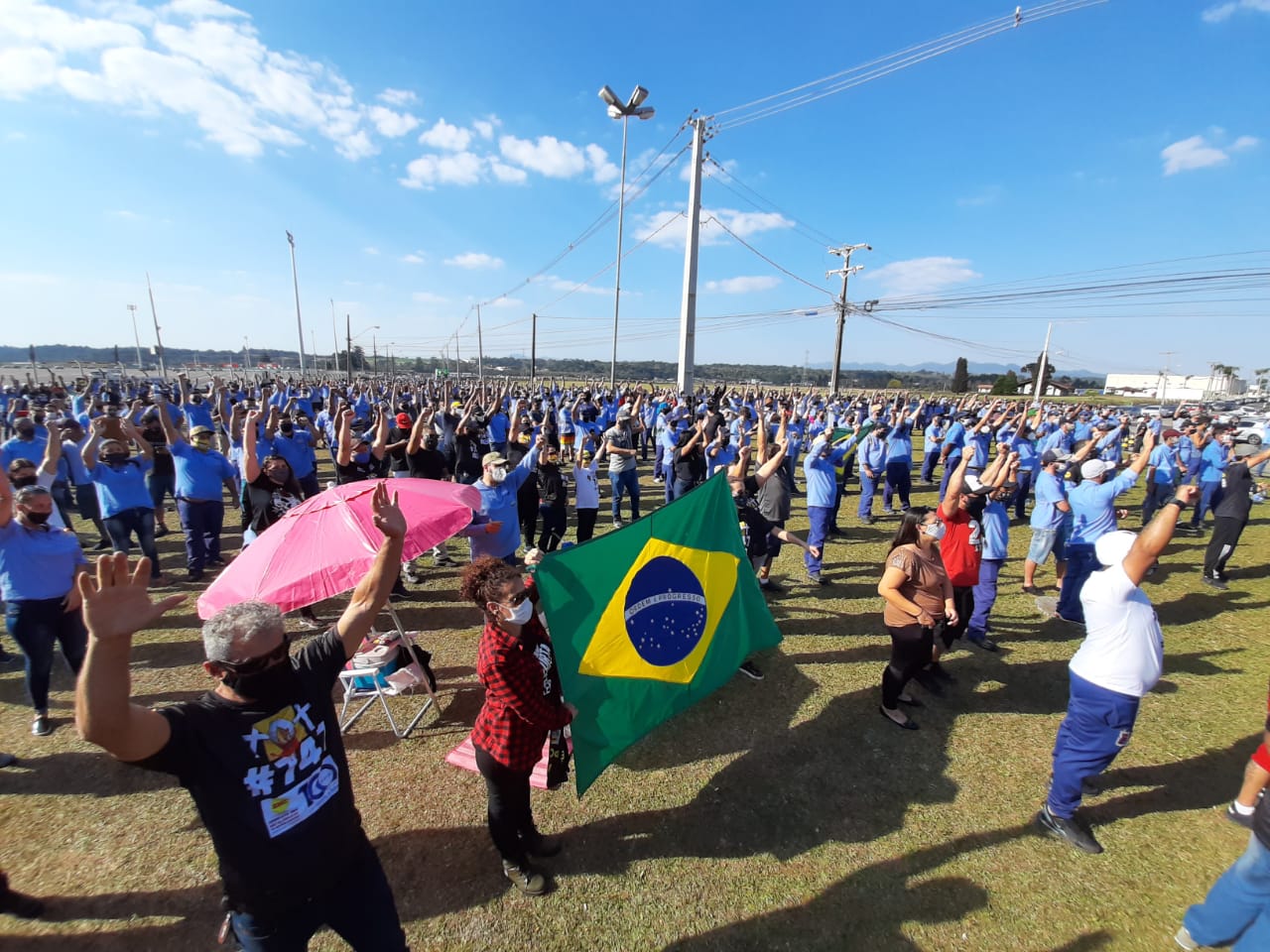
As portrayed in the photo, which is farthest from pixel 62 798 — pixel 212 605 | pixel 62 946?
pixel 212 605

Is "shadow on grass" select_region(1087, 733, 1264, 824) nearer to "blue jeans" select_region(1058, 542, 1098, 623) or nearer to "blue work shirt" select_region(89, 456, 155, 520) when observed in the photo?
"blue jeans" select_region(1058, 542, 1098, 623)

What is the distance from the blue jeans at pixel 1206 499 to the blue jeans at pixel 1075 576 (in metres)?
6.30

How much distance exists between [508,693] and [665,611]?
1.68 metres

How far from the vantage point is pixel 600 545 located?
3859mm

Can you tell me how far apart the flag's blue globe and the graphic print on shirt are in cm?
219

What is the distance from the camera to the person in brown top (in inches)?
179

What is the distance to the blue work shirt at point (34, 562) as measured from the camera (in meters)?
4.22

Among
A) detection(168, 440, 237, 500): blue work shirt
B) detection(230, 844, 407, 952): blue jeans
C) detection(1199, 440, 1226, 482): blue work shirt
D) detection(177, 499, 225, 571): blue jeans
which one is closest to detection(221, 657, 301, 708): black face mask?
detection(230, 844, 407, 952): blue jeans

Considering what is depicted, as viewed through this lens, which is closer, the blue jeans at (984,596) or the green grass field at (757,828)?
the green grass field at (757,828)

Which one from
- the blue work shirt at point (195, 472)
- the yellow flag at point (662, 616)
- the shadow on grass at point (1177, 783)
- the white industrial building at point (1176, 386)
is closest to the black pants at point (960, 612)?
the shadow on grass at point (1177, 783)

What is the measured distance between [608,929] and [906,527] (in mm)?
3803

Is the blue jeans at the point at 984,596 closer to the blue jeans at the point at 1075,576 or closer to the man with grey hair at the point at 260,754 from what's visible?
the blue jeans at the point at 1075,576

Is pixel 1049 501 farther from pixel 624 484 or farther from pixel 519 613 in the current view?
pixel 519 613

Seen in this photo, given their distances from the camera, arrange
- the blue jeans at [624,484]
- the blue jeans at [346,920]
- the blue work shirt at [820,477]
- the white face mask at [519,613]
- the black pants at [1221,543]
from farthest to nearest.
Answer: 1. the blue jeans at [624,484]
2. the black pants at [1221,543]
3. the blue work shirt at [820,477]
4. the white face mask at [519,613]
5. the blue jeans at [346,920]
